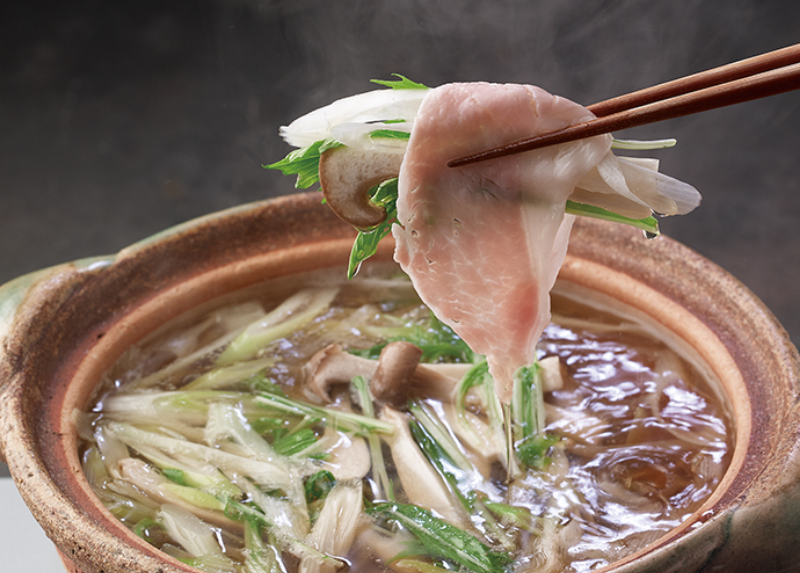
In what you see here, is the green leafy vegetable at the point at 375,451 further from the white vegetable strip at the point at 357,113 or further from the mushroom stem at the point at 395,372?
the white vegetable strip at the point at 357,113

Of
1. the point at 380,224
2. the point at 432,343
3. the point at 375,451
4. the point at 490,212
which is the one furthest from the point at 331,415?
the point at 490,212

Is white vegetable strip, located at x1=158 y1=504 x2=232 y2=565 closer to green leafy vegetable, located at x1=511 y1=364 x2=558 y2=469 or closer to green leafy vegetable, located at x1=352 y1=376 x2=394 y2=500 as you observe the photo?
green leafy vegetable, located at x1=352 y1=376 x2=394 y2=500

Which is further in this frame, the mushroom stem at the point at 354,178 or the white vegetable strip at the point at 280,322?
the white vegetable strip at the point at 280,322

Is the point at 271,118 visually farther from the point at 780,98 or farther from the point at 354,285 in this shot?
the point at 780,98

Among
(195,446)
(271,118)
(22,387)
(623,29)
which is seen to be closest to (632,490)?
(195,446)

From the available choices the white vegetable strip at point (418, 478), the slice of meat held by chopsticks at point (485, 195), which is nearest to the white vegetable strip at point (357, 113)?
the slice of meat held by chopsticks at point (485, 195)

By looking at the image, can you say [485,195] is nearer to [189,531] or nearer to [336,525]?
[336,525]
